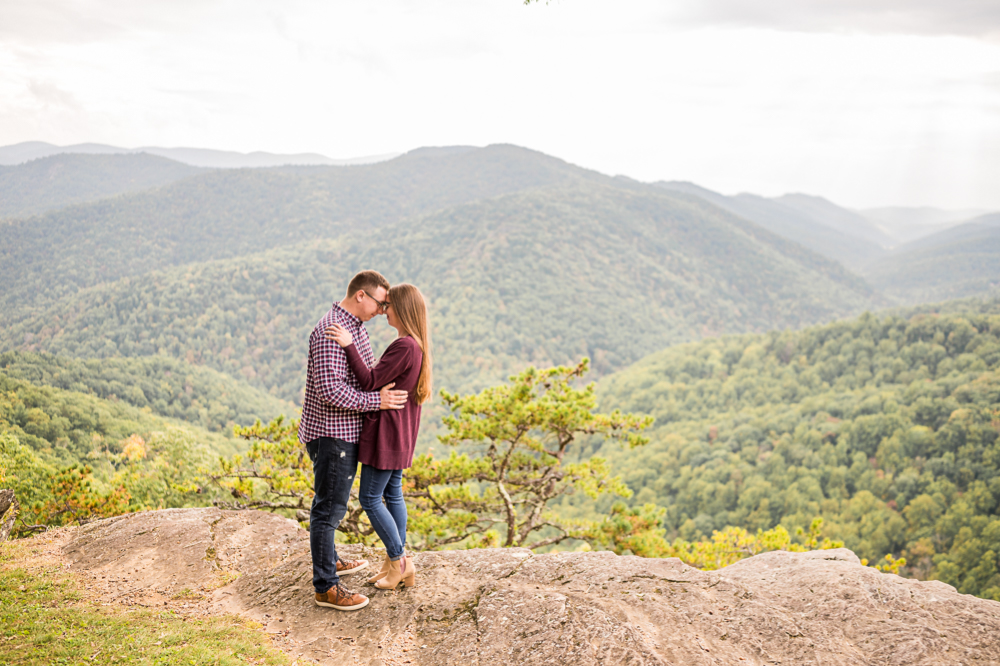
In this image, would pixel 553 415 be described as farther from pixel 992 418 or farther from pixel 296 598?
pixel 992 418

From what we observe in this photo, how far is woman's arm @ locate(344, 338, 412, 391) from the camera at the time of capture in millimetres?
3934

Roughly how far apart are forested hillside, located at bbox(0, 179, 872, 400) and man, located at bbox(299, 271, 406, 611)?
291 ft

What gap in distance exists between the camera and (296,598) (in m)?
4.46

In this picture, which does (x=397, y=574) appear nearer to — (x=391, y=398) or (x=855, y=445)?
(x=391, y=398)

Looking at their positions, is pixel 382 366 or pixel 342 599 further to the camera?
pixel 342 599

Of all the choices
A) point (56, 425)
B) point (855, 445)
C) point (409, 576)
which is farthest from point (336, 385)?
point (855, 445)

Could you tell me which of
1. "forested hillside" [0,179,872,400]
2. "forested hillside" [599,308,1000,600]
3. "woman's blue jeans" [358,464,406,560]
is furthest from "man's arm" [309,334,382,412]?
"forested hillside" [0,179,872,400]

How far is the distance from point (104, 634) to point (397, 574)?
6.73ft

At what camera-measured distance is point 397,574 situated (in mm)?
4488

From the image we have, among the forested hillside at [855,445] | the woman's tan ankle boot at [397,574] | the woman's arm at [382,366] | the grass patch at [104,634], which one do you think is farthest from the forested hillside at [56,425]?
the forested hillside at [855,445]

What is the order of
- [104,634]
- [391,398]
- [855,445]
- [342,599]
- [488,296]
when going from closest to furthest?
1. [104,634]
2. [391,398]
3. [342,599]
4. [855,445]
5. [488,296]

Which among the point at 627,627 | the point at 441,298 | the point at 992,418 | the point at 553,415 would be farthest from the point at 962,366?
the point at 441,298

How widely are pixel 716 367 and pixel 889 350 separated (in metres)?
20.4

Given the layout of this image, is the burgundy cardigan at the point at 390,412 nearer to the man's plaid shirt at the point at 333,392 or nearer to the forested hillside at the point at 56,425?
the man's plaid shirt at the point at 333,392
